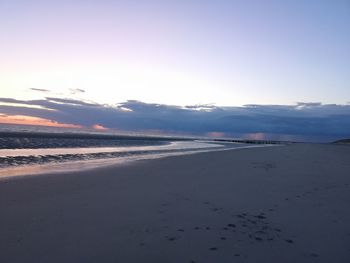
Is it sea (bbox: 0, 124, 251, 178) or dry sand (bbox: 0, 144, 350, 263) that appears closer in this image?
dry sand (bbox: 0, 144, 350, 263)

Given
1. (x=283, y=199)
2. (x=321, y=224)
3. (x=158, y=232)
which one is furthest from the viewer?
(x=283, y=199)

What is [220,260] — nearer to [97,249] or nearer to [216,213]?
[97,249]

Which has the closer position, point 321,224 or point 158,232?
point 158,232

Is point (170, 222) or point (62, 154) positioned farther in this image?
point (62, 154)

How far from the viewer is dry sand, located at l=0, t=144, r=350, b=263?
5.48 m

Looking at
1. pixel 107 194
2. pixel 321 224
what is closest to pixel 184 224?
pixel 321 224

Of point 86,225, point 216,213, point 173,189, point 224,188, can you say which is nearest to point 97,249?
point 86,225

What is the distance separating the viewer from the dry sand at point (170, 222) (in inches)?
216

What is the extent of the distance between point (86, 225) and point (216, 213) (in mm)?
3063

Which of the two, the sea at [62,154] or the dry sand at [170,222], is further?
the sea at [62,154]

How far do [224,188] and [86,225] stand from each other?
6.09 metres

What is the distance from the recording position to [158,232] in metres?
6.47

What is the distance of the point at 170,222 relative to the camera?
7.20 m

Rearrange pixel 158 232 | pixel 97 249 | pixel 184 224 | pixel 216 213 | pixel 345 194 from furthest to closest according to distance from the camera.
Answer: pixel 345 194 → pixel 216 213 → pixel 184 224 → pixel 158 232 → pixel 97 249
